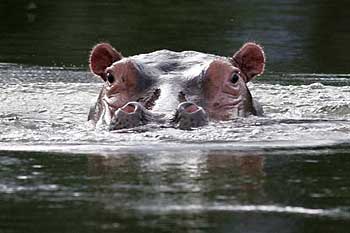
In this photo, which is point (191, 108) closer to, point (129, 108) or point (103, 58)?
point (129, 108)

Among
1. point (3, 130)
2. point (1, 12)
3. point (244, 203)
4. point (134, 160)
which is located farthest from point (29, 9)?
point (244, 203)

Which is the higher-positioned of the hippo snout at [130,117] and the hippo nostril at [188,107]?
the hippo nostril at [188,107]

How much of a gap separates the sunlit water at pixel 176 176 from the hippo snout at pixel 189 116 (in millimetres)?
61

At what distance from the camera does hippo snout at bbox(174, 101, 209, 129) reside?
6039mm

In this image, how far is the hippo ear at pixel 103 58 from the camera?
24.9ft

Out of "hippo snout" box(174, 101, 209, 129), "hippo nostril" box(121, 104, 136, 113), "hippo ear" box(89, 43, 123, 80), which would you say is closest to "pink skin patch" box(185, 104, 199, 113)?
"hippo snout" box(174, 101, 209, 129)

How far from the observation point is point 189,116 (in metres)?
6.07

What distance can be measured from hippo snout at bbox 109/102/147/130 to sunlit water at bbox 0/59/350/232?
0.20 ft

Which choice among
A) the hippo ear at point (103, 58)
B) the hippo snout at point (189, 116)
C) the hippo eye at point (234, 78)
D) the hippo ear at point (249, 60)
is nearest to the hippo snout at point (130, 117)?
the hippo snout at point (189, 116)

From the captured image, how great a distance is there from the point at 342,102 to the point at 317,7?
7.73 meters

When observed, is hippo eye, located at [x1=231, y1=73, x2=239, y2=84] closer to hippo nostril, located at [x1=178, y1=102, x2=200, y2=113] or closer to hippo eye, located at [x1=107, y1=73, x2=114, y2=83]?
hippo eye, located at [x1=107, y1=73, x2=114, y2=83]

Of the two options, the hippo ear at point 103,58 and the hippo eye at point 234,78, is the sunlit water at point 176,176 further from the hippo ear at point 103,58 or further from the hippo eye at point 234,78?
the hippo ear at point 103,58

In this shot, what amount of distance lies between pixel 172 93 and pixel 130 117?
53 cm

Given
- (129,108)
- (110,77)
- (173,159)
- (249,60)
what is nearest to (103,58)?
(110,77)
